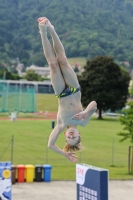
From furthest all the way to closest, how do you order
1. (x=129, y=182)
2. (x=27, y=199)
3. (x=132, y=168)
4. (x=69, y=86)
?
1. (x=132, y=168)
2. (x=129, y=182)
3. (x=27, y=199)
4. (x=69, y=86)

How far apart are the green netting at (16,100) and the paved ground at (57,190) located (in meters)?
38.9

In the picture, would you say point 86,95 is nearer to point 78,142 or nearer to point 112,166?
point 112,166

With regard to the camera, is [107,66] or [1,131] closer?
[1,131]

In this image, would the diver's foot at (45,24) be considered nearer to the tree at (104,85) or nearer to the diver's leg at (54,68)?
the diver's leg at (54,68)

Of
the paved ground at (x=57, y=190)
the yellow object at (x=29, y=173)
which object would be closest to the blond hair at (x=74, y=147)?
the paved ground at (x=57, y=190)

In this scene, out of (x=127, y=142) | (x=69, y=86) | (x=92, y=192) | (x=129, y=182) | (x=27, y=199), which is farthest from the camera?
(x=127, y=142)

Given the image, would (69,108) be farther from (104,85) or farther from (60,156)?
(104,85)

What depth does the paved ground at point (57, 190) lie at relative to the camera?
20.1 m

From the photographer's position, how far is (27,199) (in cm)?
1945

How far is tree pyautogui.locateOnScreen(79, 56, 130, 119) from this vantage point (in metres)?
63.8

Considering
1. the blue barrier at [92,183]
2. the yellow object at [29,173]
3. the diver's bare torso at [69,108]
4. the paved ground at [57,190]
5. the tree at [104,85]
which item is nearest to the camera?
the diver's bare torso at [69,108]

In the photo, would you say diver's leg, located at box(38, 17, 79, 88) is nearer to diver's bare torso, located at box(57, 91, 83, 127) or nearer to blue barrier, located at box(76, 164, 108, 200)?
diver's bare torso, located at box(57, 91, 83, 127)

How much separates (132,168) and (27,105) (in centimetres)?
4016

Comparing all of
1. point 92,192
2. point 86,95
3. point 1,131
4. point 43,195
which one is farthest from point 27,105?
point 92,192
